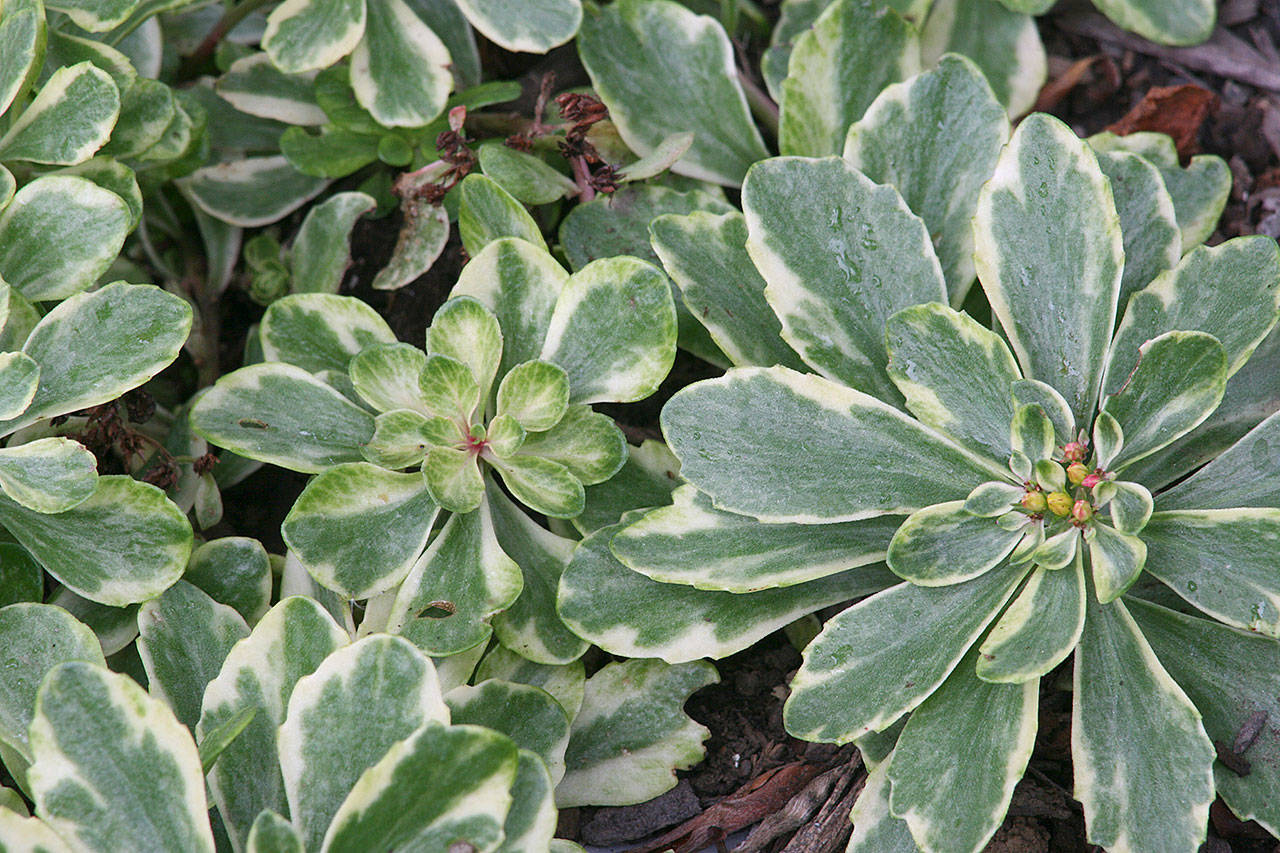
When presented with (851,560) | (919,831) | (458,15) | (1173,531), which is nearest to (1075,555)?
(1173,531)

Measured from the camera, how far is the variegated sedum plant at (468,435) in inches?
47.8

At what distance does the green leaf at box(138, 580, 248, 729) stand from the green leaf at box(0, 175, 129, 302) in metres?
0.40

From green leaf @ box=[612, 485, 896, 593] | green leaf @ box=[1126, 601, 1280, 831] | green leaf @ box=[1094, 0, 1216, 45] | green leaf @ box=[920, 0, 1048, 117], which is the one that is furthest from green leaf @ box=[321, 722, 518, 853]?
green leaf @ box=[1094, 0, 1216, 45]

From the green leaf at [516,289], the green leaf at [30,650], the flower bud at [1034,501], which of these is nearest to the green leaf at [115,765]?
the green leaf at [30,650]

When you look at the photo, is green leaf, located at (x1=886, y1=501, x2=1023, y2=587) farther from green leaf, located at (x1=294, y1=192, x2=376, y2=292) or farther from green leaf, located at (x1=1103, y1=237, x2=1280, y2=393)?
green leaf, located at (x1=294, y1=192, x2=376, y2=292)

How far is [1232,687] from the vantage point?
1191mm

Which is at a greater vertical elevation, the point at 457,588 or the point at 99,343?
the point at 99,343

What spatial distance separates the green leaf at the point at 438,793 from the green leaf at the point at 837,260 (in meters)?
0.59

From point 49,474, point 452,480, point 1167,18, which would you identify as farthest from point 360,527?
point 1167,18

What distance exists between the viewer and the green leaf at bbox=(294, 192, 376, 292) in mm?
1592

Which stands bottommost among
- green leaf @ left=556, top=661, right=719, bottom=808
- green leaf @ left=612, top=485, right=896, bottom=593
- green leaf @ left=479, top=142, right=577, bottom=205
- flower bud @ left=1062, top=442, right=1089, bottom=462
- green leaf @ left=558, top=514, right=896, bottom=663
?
green leaf @ left=556, top=661, right=719, bottom=808

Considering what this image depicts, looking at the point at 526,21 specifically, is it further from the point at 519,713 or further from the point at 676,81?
the point at 519,713

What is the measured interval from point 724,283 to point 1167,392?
0.53 m

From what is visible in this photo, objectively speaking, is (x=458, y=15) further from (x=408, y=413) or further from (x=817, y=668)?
(x=817, y=668)
